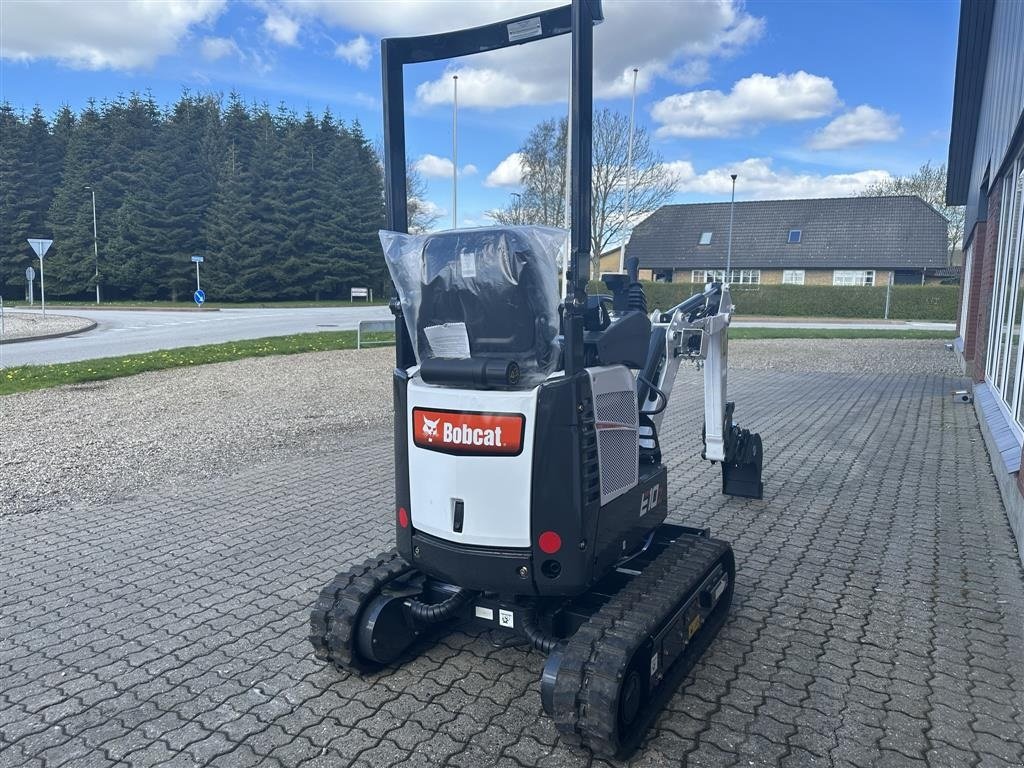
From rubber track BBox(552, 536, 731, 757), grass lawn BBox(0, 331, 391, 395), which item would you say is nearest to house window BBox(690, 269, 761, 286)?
grass lawn BBox(0, 331, 391, 395)

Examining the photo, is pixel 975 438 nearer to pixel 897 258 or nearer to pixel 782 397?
pixel 782 397

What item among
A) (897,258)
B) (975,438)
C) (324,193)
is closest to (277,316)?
(324,193)

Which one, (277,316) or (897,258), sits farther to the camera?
(897,258)

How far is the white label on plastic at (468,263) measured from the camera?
2.91 metres

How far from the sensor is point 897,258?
4262 centimetres

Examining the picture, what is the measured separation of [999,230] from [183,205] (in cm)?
4587

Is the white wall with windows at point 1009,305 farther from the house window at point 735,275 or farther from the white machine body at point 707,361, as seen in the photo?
the house window at point 735,275

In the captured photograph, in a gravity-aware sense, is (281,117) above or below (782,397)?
above

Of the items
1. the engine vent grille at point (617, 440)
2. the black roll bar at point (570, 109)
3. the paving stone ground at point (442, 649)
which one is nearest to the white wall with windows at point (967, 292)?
the paving stone ground at point (442, 649)

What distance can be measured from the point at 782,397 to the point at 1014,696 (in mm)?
9187

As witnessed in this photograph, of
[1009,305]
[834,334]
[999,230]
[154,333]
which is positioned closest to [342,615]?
[1009,305]

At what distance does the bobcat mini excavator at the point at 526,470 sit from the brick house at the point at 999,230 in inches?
135

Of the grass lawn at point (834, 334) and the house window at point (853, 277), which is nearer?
the grass lawn at point (834, 334)

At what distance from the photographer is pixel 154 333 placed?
22.3 metres
